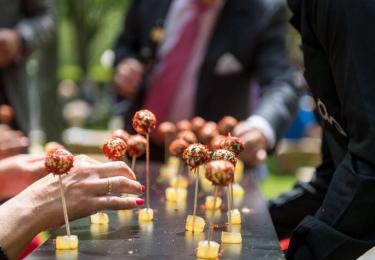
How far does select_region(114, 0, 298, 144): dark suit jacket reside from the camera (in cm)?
342

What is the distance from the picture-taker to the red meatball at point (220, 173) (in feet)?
4.94

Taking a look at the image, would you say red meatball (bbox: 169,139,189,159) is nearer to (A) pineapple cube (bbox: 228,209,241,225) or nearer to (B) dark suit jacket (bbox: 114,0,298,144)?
(A) pineapple cube (bbox: 228,209,241,225)

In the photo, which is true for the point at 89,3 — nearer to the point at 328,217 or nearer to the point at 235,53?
the point at 235,53

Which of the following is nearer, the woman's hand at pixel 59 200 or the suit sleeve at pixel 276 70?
the woman's hand at pixel 59 200

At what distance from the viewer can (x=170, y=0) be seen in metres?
3.54

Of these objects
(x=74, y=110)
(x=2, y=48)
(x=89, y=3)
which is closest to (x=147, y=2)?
(x=2, y=48)

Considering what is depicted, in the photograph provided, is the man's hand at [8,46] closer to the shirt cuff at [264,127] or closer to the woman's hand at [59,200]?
the shirt cuff at [264,127]

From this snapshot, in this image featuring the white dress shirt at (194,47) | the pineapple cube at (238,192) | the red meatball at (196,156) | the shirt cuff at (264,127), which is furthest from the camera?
the white dress shirt at (194,47)

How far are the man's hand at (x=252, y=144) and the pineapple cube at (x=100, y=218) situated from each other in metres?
1.10

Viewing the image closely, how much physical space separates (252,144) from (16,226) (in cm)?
141

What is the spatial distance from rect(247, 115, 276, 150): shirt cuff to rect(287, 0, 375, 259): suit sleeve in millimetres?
1248

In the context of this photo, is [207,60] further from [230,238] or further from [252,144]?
[230,238]

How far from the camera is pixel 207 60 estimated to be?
3.44 meters

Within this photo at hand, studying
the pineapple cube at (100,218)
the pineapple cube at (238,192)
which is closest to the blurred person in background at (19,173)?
the pineapple cube at (100,218)
